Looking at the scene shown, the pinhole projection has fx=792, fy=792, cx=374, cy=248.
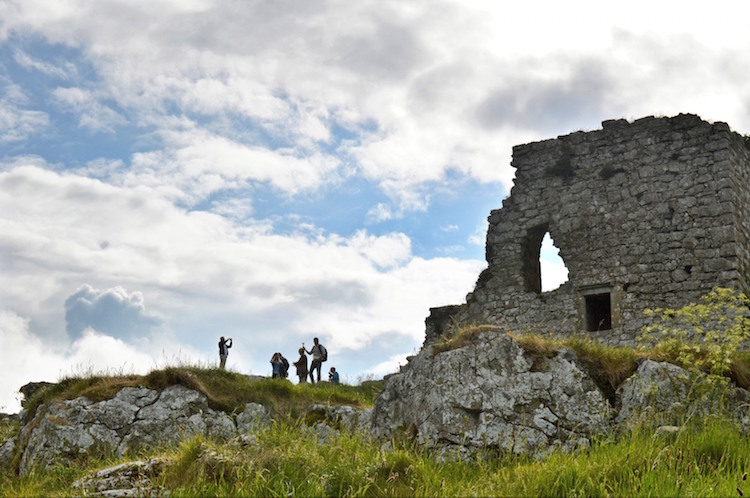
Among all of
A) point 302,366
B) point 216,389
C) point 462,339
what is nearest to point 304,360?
point 302,366

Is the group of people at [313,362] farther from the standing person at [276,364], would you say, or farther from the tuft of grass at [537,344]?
the tuft of grass at [537,344]

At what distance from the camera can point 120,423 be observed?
13.6 m

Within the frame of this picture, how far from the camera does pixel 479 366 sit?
397 inches

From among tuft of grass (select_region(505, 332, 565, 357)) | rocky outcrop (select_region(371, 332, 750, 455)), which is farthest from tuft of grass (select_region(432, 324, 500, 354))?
tuft of grass (select_region(505, 332, 565, 357))

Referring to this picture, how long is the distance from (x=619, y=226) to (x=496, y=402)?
9.77m

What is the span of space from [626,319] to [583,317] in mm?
991

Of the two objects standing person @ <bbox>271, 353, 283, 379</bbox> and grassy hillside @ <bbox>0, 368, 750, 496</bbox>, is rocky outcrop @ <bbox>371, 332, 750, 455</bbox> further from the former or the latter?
standing person @ <bbox>271, 353, 283, 379</bbox>

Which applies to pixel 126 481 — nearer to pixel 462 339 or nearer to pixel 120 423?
pixel 462 339

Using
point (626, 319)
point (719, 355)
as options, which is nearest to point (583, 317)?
point (626, 319)

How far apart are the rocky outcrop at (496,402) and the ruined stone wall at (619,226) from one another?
815 cm

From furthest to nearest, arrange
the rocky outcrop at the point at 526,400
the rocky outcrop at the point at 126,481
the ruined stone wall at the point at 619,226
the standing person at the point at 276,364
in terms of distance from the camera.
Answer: the standing person at the point at 276,364, the ruined stone wall at the point at 619,226, the rocky outcrop at the point at 526,400, the rocky outcrop at the point at 126,481

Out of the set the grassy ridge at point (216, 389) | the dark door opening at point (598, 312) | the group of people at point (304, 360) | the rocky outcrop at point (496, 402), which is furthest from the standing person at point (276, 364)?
the rocky outcrop at point (496, 402)

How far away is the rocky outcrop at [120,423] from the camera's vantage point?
1319 cm

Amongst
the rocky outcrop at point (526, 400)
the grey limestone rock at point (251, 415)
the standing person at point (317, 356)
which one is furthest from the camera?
the standing person at point (317, 356)
